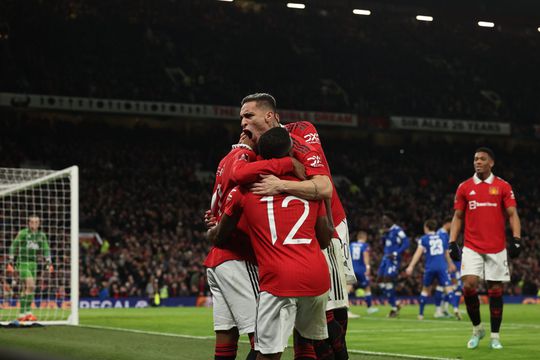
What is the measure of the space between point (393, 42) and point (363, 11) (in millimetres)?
14294

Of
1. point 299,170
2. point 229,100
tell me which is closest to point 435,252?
point 299,170

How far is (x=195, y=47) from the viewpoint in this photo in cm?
4131

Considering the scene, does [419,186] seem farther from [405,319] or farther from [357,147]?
[405,319]

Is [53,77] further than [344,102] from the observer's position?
No

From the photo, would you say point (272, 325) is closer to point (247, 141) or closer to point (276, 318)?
point (276, 318)

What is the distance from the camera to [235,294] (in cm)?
519

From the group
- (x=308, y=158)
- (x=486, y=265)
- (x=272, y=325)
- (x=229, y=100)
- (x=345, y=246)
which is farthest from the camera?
(x=229, y=100)

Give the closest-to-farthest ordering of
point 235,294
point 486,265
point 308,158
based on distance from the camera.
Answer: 1. point 308,158
2. point 235,294
3. point 486,265

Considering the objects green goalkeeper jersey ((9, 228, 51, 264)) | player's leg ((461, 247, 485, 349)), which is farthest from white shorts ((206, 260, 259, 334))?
green goalkeeper jersey ((9, 228, 51, 264))

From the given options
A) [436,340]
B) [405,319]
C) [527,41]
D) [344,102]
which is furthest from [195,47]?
[436,340]

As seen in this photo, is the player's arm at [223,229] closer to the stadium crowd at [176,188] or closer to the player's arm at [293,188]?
the player's arm at [293,188]

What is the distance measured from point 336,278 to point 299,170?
173cm

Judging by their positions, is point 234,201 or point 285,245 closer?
point 285,245

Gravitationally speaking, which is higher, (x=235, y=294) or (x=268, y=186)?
(x=268, y=186)
